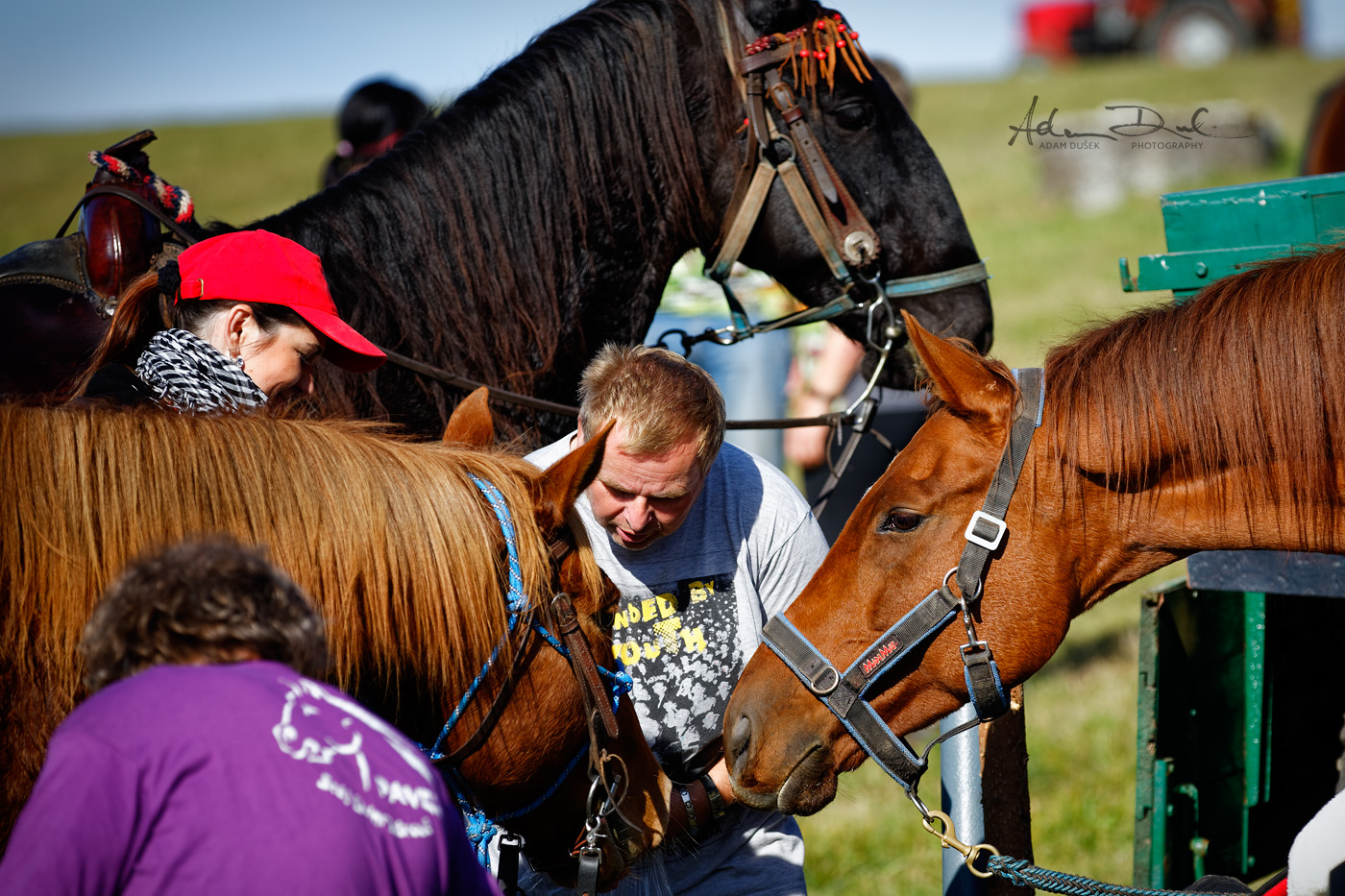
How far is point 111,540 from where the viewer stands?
1.56 m

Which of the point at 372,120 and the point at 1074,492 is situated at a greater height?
the point at 372,120

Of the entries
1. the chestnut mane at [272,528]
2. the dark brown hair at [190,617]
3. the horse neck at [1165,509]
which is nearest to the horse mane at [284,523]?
the chestnut mane at [272,528]

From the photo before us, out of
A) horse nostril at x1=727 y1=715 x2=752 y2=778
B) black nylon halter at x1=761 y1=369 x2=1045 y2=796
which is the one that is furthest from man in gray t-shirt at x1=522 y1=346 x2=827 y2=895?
black nylon halter at x1=761 y1=369 x2=1045 y2=796

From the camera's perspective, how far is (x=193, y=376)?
6.25 feet

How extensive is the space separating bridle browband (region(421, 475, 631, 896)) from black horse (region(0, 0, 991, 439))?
1108 millimetres

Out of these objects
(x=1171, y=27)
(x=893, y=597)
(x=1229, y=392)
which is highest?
(x=1171, y=27)

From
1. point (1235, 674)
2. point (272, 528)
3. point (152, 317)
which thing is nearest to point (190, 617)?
point (272, 528)

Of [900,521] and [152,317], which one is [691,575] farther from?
[152,317]

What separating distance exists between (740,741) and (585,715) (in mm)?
420

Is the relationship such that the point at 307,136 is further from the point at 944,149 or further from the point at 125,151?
the point at 125,151

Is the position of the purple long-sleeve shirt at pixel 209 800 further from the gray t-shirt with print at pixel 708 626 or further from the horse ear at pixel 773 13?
the horse ear at pixel 773 13

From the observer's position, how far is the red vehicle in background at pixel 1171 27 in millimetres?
31234

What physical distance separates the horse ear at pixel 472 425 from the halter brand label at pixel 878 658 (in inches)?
35.8

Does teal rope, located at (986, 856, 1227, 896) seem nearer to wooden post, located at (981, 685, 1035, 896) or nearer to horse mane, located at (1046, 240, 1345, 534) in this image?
wooden post, located at (981, 685, 1035, 896)
